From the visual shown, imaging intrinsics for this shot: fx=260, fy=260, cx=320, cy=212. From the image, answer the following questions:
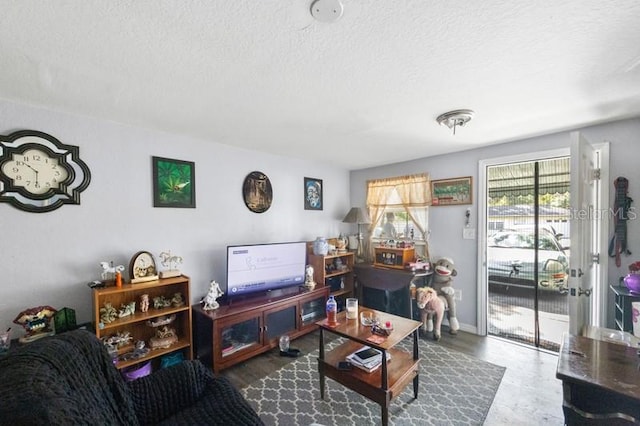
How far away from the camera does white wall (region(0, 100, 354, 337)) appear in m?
1.79

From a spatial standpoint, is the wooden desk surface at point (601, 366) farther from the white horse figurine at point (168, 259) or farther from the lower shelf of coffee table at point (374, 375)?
the white horse figurine at point (168, 259)

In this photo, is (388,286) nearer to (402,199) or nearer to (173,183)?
(402,199)

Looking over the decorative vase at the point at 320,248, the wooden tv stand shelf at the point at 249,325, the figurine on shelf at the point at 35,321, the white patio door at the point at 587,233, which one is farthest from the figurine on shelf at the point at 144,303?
the white patio door at the point at 587,233

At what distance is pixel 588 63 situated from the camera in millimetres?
1359

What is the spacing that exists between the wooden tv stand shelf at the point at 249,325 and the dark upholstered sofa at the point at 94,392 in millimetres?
754

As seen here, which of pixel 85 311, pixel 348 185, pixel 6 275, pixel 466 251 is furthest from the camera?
pixel 348 185

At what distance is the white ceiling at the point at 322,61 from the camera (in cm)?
103

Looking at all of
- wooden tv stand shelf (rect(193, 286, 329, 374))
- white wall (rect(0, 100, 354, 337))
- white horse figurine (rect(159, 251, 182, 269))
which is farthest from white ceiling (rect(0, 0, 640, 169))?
wooden tv stand shelf (rect(193, 286, 329, 374))

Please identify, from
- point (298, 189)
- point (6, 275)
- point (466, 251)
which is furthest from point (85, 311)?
point (466, 251)

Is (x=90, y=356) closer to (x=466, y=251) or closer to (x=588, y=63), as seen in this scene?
(x=588, y=63)

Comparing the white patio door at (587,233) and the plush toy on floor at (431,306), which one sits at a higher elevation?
the white patio door at (587,233)

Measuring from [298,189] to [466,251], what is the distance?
223cm

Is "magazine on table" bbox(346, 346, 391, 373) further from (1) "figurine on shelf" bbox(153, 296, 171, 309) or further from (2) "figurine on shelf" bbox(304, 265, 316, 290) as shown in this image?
(1) "figurine on shelf" bbox(153, 296, 171, 309)

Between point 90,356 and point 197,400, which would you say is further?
point 197,400
